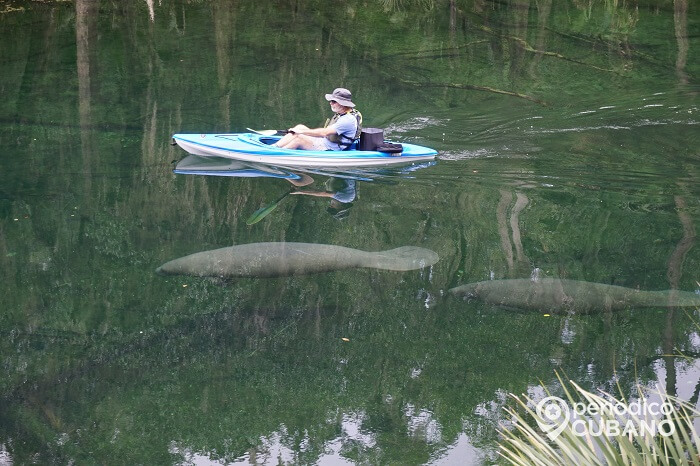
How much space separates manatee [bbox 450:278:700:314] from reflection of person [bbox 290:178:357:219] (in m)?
1.95

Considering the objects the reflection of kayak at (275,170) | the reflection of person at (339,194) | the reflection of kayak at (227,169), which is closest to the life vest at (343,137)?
the reflection of kayak at (275,170)

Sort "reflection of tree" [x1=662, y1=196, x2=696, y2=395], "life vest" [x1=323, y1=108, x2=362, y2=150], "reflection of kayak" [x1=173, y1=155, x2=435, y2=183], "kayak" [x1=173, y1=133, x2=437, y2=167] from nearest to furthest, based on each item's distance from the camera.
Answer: "reflection of tree" [x1=662, y1=196, x2=696, y2=395] → "kayak" [x1=173, y1=133, x2=437, y2=167] → "reflection of kayak" [x1=173, y1=155, x2=435, y2=183] → "life vest" [x1=323, y1=108, x2=362, y2=150]

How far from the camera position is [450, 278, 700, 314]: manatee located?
20.7ft

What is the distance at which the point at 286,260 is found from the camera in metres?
6.88

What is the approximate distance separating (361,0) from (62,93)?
686 centimetres

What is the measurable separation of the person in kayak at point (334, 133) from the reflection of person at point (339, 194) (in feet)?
1.38

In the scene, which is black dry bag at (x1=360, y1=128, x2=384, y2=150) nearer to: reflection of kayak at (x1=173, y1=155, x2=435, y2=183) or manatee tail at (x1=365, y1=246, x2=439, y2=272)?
reflection of kayak at (x1=173, y1=155, x2=435, y2=183)

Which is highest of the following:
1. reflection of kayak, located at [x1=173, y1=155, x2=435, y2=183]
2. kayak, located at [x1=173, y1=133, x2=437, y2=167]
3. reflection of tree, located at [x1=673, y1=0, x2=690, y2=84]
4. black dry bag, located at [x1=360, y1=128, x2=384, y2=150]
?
reflection of tree, located at [x1=673, y1=0, x2=690, y2=84]

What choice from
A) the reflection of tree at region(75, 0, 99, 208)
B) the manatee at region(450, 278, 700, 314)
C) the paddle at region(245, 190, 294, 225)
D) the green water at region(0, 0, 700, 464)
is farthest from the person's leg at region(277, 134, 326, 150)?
the manatee at region(450, 278, 700, 314)

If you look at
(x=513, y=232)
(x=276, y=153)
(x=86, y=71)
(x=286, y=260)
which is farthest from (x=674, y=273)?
A: (x=86, y=71)

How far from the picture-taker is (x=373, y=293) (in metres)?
6.50

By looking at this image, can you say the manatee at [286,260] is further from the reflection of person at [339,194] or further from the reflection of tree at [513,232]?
the reflection of person at [339,194]

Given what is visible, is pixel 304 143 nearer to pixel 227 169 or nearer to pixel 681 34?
pixel 227 169

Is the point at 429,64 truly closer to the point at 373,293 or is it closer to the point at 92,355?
the point at 373,293
